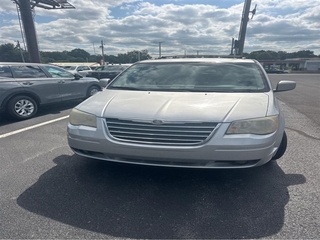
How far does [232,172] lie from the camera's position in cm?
302

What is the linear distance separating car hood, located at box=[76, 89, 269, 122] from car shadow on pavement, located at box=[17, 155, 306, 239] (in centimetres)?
85

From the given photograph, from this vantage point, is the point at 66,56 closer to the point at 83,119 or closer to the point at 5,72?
the point at 5,72

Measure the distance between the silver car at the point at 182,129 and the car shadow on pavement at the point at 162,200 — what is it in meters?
0.37

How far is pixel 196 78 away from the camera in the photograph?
11.8 ft

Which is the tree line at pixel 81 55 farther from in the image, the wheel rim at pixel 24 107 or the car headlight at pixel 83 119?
the car headlight at pixel 83 119

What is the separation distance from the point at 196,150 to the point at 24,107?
5565 millimetres

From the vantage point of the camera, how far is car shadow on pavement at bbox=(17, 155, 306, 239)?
2.07 metres

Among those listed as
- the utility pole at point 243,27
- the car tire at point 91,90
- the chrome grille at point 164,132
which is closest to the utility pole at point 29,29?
the car tire at point 91,90

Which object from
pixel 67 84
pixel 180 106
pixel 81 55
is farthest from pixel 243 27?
pixel 81 55

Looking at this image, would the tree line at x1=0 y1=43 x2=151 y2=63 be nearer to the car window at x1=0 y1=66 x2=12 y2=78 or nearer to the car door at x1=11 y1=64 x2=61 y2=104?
the car door at x1=11 y1=64 x2=61 y2=104

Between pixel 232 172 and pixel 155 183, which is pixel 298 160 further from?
pixel 155 183

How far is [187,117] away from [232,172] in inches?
45.3

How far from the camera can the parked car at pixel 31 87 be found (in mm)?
5793

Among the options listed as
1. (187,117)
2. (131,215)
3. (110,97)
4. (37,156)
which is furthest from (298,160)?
(37,156)
